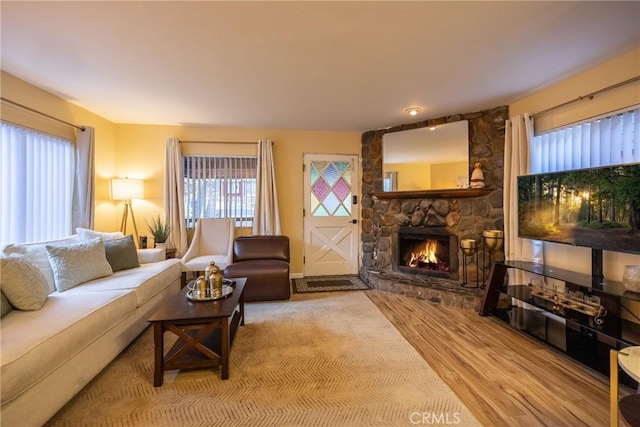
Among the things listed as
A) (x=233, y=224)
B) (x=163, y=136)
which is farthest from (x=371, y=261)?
(x=163, y=136)

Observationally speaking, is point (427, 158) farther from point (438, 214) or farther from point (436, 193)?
point (438, 214)

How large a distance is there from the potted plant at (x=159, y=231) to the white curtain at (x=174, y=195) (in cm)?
9

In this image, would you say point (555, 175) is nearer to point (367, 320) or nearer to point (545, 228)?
point (545, 228)

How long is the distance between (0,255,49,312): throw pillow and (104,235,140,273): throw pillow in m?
1.02

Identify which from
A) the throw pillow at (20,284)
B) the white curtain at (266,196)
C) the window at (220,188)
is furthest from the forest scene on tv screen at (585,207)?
the throw pillow at (20,284)

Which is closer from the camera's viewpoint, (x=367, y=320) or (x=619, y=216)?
(x=619, y=216)

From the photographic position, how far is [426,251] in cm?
403

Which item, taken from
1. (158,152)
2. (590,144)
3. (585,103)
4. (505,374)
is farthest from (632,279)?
(158,152)

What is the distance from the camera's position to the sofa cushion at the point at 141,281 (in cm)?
234

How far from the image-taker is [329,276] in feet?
15.3

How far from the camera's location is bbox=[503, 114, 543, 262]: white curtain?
297 centimetres

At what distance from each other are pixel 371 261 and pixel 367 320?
1.68 meters

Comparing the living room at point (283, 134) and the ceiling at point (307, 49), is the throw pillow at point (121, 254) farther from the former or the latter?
the ceiling at point (307, 49)

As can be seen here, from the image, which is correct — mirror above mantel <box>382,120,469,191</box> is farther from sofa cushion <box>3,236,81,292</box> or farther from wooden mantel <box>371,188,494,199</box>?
sofa cushion <box>3,236,81,292</box>
